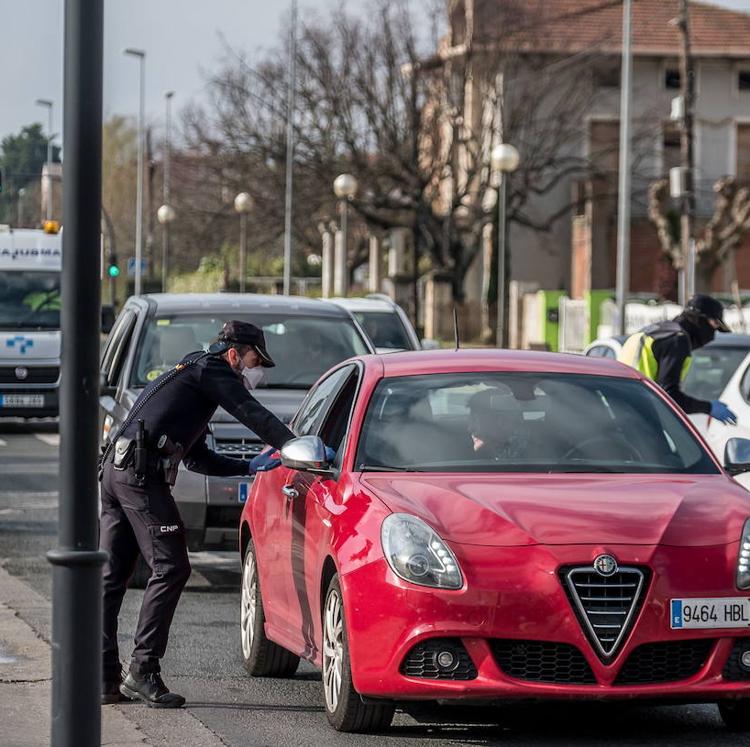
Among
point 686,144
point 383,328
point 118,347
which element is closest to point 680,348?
point 118,347

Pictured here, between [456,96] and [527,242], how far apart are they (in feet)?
36.5

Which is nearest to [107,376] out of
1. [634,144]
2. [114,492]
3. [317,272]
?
[114,492]

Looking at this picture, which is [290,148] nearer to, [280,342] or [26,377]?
[26,377]

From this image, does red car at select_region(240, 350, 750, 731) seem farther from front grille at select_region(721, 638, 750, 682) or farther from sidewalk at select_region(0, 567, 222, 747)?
sidewalk at select_region(0, 567, 222, 747)

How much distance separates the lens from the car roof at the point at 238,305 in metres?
12.7

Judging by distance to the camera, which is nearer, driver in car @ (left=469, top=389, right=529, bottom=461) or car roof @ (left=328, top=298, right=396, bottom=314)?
driver in car @ (left=469, top=389, right=529, bottom=461)

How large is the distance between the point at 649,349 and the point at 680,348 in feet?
0.74

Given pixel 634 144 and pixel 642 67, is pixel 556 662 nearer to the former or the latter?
pixel 634 144

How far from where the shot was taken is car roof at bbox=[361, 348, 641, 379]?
8.02 metres

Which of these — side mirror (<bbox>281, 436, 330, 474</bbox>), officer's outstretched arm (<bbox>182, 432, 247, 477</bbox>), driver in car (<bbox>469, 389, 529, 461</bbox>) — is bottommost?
officer's outstretched arm (<bbox>182, 432, 247, 477</bbox>)

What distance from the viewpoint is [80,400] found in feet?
15.5

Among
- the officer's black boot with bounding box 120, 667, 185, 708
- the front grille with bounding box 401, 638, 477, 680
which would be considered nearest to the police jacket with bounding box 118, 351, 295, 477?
the officer's black boot with bounding box 120, 667, 185, 708

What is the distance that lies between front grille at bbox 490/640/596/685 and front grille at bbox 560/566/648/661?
0.29ft

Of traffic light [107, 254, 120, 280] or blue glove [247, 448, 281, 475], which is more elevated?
traffic light [107, 254, 120, 280]
